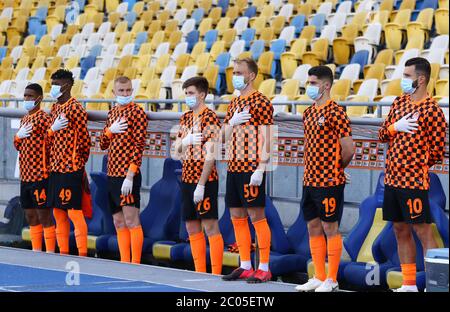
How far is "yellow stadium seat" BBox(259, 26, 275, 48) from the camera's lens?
17.3m

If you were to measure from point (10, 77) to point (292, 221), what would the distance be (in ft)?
37.3

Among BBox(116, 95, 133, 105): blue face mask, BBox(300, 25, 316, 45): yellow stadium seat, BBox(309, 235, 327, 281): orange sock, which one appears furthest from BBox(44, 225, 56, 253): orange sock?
BBox(300, 25, 316, 45): yellow stadium seat

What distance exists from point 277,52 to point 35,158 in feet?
23.6

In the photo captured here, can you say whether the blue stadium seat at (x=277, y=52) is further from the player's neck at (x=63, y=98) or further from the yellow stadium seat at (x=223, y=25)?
the player's neck at (x=63, y=98)

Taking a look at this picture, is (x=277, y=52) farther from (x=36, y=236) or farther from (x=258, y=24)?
(x=36, y=236)

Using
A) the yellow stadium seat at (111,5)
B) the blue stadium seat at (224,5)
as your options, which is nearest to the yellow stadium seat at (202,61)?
the blue stadium seat at (224,5)

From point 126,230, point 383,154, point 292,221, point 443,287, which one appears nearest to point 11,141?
point 126,230

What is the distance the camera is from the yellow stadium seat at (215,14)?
19.5m

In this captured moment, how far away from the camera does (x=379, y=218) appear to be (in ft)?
27.0

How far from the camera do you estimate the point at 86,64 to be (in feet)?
63.5

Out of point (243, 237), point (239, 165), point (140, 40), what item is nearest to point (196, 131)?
point (239, 165)

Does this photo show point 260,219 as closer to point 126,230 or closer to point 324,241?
point 324,241

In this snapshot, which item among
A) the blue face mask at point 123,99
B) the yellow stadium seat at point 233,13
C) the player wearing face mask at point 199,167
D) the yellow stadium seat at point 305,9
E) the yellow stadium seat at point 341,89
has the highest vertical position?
the yellow stadium seat at point 233,13

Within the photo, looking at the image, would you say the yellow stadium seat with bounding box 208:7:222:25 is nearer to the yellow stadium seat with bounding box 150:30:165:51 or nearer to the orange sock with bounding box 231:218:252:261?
the yellow stadium seat with bounding box 150:30:165:51
